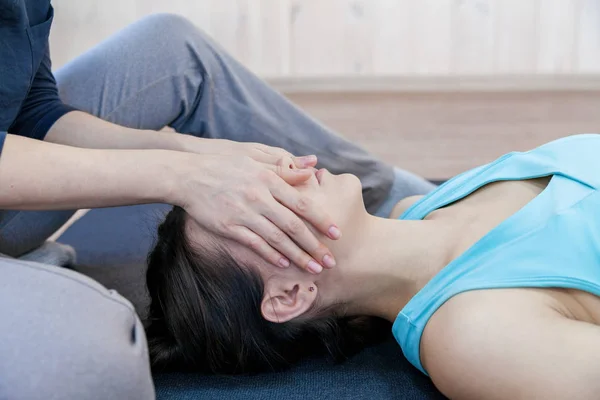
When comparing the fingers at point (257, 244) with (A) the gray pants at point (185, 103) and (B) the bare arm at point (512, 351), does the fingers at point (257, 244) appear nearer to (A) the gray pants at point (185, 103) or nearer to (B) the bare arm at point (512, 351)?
(B) the bare arm at point (512, 351)

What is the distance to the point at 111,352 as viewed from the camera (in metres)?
0.90

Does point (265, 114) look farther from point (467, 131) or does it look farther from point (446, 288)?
point (467, 131)

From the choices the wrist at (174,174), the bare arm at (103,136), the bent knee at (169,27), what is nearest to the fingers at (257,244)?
the wrist at (174,174)

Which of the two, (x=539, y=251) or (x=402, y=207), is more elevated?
(x=539, y=251)

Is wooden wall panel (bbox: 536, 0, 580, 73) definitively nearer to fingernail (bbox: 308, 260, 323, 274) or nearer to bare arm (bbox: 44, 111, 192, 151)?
bare arm (bbox: 44, 111, 192, 151)

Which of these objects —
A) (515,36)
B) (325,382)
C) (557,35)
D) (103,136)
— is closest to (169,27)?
(103,136)

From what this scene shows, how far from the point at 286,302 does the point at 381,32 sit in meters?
1.76

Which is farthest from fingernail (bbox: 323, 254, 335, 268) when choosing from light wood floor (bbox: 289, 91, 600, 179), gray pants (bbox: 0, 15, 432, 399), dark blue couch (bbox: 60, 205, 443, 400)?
light wood floor (bbox: 289, 91, 600, 179)

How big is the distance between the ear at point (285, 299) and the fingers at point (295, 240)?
73 mm

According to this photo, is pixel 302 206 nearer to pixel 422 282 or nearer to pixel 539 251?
pixel 422 282

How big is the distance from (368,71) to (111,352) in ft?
6.83

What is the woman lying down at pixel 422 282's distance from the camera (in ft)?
3.46

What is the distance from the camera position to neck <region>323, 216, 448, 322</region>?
4.09ft

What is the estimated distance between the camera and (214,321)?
1.21 metres
